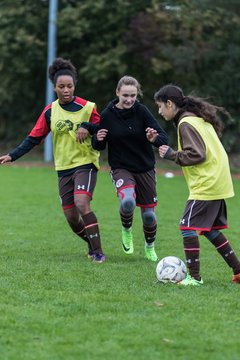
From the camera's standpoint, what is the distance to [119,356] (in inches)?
171

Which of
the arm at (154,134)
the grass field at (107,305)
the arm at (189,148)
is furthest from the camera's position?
the arm at (154,134)

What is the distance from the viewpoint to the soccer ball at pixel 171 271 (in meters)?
6.47

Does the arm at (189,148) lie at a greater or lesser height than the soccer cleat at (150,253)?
greater

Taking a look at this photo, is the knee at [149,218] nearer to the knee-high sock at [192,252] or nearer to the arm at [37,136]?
the arm at [37,136]

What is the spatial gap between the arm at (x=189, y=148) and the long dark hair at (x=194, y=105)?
0.66 feet

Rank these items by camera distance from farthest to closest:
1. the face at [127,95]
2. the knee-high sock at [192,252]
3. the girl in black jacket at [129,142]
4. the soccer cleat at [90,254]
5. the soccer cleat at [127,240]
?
the soccer cleat at [127,240] < the soccer cleat at [90,254] < the girl in black jacket at [129,142] < the face at [127,95] < the knee-high sock at [192,252]

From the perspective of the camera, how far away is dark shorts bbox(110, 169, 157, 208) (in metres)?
7.73

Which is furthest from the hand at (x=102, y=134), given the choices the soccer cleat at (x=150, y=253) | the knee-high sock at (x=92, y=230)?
the soccer cleat at (x=150, y=253)

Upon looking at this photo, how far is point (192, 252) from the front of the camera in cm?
640

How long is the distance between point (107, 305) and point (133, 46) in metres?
20.6

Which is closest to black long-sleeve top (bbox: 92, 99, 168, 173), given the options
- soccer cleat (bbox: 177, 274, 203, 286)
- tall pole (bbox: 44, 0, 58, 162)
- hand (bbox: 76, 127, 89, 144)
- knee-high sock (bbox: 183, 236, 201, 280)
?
hand (bbox: 76, 127, 89, 144)

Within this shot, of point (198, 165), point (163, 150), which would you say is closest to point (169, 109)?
point (163, 150)

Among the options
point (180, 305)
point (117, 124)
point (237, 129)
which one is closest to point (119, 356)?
point (180, 305)

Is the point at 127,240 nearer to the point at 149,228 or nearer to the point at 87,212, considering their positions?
the point at 149,228
